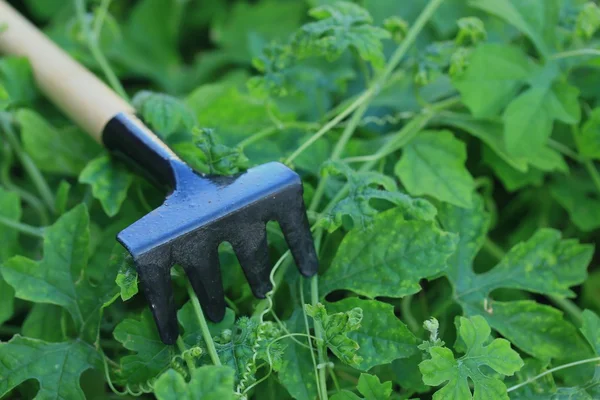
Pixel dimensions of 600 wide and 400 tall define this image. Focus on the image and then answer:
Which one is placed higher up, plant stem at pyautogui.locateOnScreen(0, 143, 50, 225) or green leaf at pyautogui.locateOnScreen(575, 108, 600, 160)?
plant stem at pyautogui.locateOnScreen(0, 143, 50, 225)

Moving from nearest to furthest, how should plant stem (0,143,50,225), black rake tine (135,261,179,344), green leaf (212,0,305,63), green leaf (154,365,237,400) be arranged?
green leaf (154,365,237,400) → black rake tine (135,261,179,344) → plant stem (0,143,50,225) → green leaf (212,0,305,63)

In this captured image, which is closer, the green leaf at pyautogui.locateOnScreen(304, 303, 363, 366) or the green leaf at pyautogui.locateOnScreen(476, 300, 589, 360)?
the green leaf at pyautogui.locateOnScreen(304, 303, 363, 366)

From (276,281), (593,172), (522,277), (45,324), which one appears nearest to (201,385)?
(276,281)

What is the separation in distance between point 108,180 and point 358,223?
59 cm

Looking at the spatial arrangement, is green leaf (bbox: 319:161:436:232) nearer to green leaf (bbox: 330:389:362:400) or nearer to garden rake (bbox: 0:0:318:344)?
garden rake (bbox: 0:0:318:344)

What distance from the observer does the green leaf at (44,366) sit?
1.19 metres

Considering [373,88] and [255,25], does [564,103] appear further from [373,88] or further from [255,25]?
[255,25]

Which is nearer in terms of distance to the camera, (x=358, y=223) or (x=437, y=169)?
(x=358, y=223)

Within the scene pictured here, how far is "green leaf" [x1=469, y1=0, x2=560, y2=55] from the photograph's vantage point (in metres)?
1.58

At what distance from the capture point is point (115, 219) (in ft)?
5.21

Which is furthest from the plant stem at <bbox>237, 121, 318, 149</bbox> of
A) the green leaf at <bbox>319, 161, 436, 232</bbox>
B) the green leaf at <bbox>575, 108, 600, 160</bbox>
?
the green leaf at <bbox>575, 108, 600, 160</bbox>

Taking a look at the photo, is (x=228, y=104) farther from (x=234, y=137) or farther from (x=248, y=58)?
(x=248, y=58)

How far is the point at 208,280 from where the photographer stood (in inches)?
44.9

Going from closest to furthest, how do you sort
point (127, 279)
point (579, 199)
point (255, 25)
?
1. point (127, 279)
2. point (579, 199)
3. point (255, 25)
